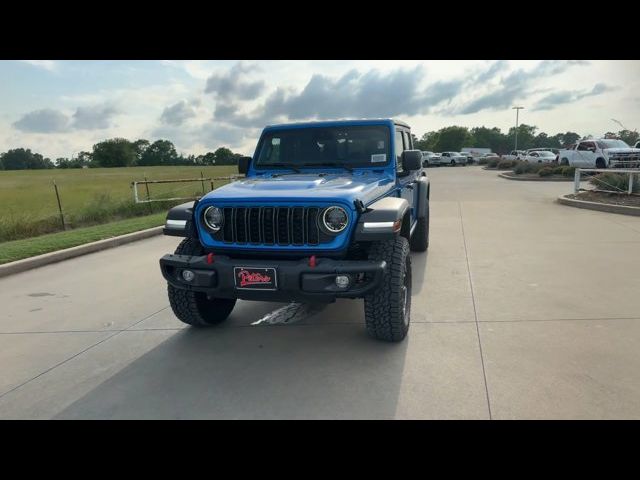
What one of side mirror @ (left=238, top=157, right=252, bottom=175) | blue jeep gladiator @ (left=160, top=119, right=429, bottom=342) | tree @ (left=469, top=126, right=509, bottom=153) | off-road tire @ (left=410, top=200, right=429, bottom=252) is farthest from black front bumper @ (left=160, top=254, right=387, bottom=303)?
tree @ (left=469, top=126, right=509, bottom=153)

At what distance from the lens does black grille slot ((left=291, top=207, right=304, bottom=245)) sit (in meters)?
3.52

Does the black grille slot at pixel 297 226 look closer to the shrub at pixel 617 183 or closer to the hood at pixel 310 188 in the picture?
the hood at pixel 310 188

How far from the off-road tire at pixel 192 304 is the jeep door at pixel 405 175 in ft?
7.28

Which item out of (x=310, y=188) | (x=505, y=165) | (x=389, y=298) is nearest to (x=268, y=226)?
(x=310, y=188)

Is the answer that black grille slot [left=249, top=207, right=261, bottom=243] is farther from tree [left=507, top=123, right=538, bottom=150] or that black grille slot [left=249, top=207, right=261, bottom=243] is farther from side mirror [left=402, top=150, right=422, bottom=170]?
tree [left=507, top=123, right=538, bottom=150]

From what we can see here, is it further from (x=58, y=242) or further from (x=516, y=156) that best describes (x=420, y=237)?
(x=516, y=156)

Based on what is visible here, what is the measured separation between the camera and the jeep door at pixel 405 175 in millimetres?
4945

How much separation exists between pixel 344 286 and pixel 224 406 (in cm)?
114

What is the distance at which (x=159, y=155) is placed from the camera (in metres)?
75.8

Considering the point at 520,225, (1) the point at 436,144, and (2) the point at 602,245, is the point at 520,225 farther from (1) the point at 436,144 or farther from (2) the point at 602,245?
(1) the point at 436,144

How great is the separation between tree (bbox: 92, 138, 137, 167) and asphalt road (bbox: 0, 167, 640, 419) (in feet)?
271

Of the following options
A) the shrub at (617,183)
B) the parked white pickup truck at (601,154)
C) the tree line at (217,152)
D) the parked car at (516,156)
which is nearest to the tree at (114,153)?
the tree line at (217,152)

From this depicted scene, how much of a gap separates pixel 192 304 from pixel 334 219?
1.57 meters

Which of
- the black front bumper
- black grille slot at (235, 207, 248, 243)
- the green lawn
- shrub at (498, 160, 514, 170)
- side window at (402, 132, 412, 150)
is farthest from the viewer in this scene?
shrub at (498, 160, 514, 170)
